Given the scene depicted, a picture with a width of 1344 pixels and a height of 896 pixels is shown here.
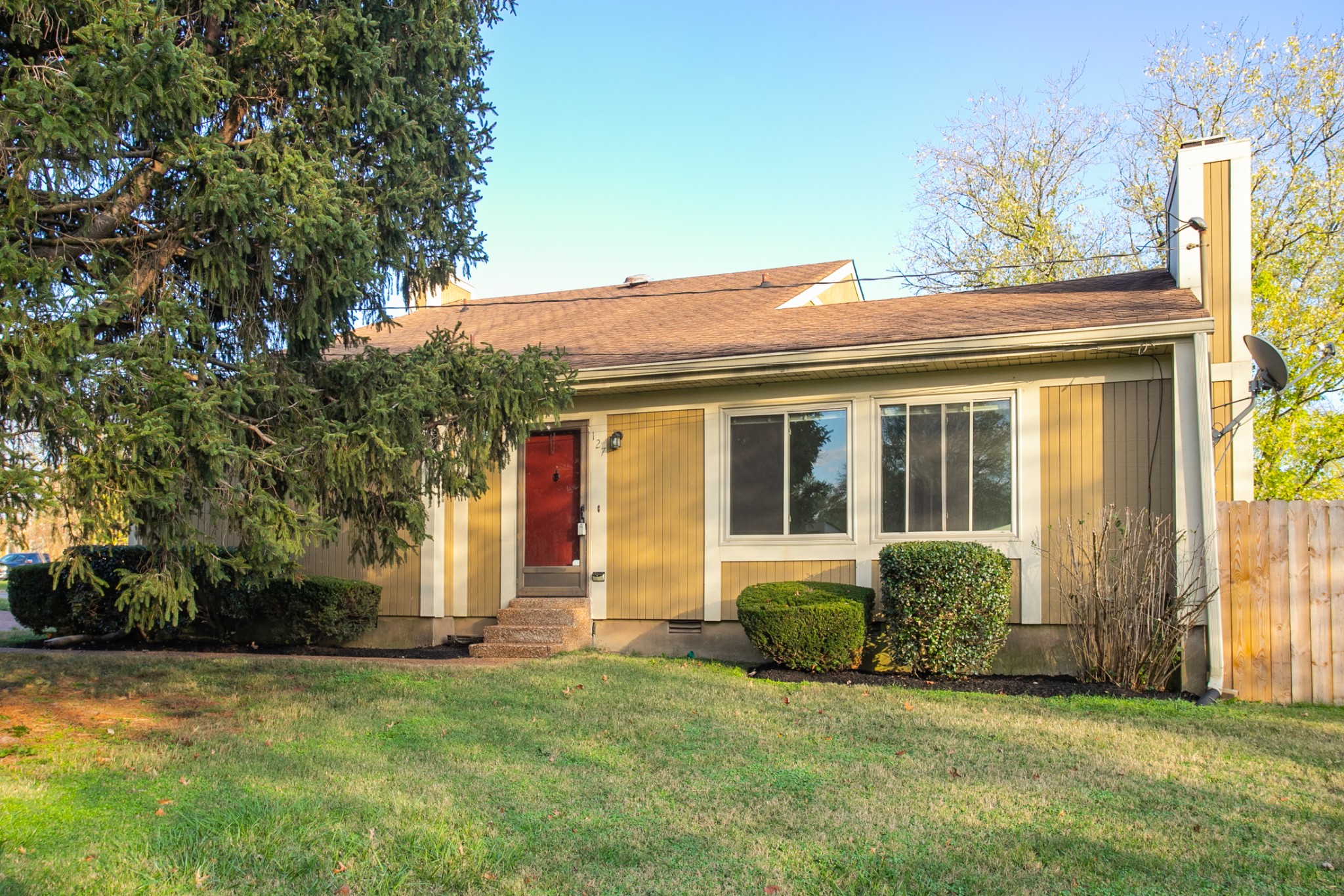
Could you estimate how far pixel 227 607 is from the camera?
11273 mm

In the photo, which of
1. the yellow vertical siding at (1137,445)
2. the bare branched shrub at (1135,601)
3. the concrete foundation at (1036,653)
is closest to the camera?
the bare branched shrub at (1135,601)

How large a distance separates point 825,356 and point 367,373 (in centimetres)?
443

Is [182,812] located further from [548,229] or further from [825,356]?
[548,229]

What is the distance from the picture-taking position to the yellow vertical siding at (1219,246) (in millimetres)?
9445

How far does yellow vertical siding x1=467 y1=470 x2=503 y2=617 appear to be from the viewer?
1110cm

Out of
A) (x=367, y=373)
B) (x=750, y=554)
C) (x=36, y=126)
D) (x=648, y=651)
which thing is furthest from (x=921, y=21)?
(x=36, y=126)

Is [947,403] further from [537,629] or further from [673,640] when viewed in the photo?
[537,629]

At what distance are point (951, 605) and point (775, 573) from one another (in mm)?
2101

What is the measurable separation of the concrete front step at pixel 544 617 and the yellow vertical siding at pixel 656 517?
1.07 feet

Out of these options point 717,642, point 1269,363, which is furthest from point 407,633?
point 1269,363

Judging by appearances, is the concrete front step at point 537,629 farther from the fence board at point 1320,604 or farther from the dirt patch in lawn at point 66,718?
the fence board at point 1320,604

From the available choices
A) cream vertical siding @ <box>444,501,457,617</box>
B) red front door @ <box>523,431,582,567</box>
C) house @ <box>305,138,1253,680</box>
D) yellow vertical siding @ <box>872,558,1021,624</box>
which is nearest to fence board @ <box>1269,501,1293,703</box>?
house @ <box>305,138,1253,680</box>

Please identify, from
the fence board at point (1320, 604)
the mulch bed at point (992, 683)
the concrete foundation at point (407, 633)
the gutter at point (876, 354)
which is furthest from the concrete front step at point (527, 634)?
the fence board at point (1320, 604)

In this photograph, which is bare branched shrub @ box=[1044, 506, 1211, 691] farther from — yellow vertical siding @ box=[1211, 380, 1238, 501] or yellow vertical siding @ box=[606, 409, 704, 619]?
yellow vertical siding @ box=[606, 409, 704, 619]
